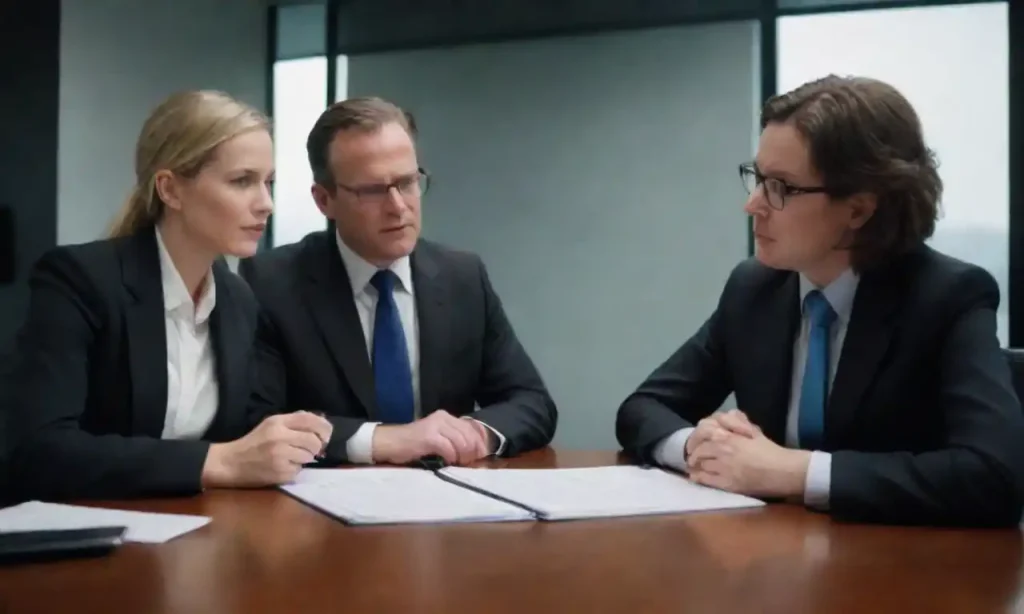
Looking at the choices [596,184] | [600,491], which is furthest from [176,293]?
[596,184]

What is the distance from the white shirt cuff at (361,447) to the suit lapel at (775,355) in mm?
759

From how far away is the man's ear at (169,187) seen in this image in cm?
206

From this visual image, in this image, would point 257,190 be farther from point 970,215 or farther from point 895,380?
point 970,215

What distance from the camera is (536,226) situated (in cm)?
439

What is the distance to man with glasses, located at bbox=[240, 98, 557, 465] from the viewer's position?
2.24 metres

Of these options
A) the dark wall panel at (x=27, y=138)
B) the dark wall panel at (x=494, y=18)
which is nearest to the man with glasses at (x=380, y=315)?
the dark wall panel at (x=27, y=138)

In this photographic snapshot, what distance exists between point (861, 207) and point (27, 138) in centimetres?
304

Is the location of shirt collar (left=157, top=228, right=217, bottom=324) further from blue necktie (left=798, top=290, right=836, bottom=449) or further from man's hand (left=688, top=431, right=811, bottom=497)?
blue necktie (left=798, top=290, right=836, bottom=449)

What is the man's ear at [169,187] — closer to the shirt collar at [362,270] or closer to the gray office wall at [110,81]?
the shirt collar at [362,270]

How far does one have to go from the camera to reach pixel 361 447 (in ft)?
6.44

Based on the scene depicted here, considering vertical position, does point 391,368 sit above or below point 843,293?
below

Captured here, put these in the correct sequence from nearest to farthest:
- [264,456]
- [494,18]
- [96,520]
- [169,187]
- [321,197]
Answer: [96,520], [264,456], [169,187], [321,197], [494,18]

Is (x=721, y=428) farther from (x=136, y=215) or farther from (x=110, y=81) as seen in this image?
(x=110, y=81)

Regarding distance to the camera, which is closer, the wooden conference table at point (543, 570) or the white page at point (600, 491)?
the wooden conference table at point (543, 570)
